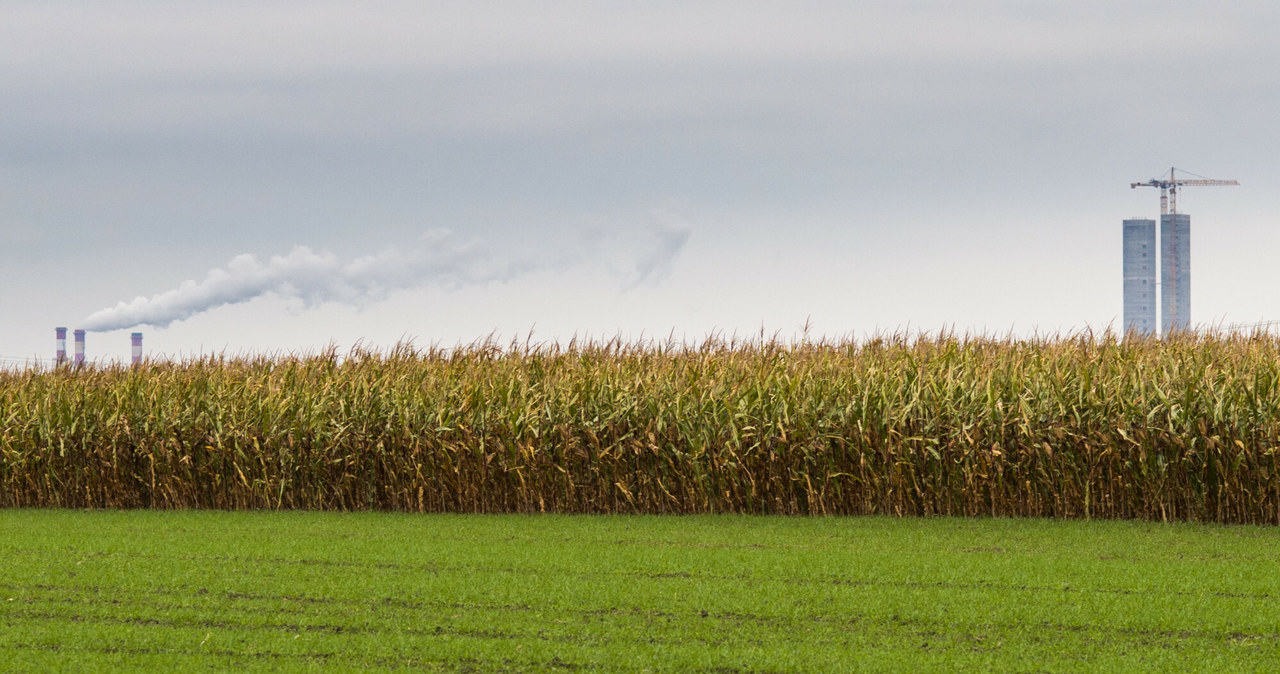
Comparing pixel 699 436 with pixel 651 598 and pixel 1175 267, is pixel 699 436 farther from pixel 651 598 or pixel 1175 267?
pixel 1175 267

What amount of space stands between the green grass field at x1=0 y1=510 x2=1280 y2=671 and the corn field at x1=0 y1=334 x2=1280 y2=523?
2.68 ft

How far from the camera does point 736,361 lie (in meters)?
13.0

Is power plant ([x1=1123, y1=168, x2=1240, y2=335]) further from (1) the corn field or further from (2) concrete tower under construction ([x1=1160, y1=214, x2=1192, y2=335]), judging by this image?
(1) the corn field

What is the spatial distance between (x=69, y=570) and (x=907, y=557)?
230 inches

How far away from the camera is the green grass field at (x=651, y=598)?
5711 millimetres

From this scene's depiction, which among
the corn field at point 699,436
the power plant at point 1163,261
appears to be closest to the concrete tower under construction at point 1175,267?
the power plant at point 1163,261

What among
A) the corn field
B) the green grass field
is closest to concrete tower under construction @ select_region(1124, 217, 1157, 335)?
the corn field

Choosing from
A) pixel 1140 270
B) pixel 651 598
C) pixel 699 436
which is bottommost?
pixel 651 598

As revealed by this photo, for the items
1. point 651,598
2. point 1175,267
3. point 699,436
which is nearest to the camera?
point 651,598

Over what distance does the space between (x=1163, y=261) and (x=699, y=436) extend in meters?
127

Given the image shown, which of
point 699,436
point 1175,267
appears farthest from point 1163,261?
point 699,436

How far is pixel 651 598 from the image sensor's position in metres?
6.93

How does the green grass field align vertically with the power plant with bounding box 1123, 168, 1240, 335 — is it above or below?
below

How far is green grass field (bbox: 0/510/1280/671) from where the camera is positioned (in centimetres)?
571
